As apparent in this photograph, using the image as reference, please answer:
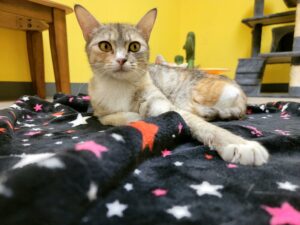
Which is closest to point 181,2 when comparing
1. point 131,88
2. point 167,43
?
point 167,43

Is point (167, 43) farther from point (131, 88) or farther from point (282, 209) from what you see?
point (282, 209)

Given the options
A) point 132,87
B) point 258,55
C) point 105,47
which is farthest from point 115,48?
point 258,55

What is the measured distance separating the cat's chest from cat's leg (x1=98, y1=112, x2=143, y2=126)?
40 millimetres

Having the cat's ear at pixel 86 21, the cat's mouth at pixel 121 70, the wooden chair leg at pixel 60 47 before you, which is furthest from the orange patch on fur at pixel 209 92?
the wooden chair leg at pixel 60 47

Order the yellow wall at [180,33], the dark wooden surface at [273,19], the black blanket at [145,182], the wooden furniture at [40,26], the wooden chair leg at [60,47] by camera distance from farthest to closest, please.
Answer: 1. the dark wooden surface at [273,19]
2. the yellow wall at [180,33]
3. the wooden chair leg at [60,47]
4. the wooden furniture at [40,26]
5. the black blanket at [145,182]

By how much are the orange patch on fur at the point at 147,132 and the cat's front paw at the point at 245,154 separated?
0.61 feet

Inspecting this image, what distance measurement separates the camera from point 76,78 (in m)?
2.83

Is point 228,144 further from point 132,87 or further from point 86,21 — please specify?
point 86,21

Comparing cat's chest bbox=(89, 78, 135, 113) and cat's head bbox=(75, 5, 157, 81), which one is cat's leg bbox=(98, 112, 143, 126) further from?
cat's head bbox=(75, 5, 157, 81)

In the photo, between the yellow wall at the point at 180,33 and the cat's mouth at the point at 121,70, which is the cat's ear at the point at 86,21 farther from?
the yellow wall at the point at 180,33

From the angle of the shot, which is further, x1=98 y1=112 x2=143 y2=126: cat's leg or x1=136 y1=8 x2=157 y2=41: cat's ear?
x1=136 y1=8 x2=157 y2=41: cat's ear

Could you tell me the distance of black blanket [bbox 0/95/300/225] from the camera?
0.36 meters

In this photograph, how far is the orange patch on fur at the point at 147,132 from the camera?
0.64 meters

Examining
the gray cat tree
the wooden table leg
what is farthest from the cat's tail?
the gray cat tree
